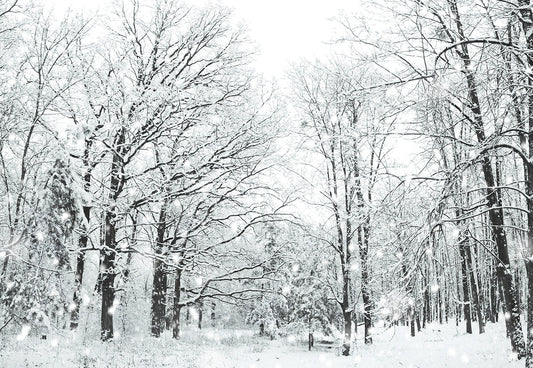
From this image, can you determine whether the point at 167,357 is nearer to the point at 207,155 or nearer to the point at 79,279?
the point at 79,279

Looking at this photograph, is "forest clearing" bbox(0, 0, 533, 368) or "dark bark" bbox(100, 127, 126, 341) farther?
"dark bark" bbox(100, 127, 126, 341)

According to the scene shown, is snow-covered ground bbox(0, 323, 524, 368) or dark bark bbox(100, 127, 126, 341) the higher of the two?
dark bark bbox(100, 127, 126, 341)

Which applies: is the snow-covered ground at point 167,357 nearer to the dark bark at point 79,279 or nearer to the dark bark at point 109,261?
the dark bark at point 109,261

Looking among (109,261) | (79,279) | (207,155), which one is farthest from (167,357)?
(207,155)

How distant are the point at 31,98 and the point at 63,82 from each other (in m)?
1.18

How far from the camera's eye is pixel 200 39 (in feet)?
38.9

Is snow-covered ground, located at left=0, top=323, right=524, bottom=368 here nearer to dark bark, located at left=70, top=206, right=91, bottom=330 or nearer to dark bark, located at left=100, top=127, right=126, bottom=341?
dark bark, located at left=100, top=127, right=126, bottom=341

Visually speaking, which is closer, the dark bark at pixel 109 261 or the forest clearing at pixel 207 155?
the forest clearing at pixel 207 155

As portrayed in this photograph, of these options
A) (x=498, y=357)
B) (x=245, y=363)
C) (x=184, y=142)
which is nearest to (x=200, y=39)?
(x=184, y=142)

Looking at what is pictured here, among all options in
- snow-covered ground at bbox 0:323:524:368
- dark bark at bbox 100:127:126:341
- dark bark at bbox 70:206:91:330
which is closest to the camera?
snow-covered ground at bbox 0:323:524:368

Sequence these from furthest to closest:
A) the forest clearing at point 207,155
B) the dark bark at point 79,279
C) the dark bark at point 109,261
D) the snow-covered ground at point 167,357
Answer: the dark bark at point 109,261 → the dark bark at point 79,279 → the snow-covered ground at point 167,357 → the forest clearing at point 207,155

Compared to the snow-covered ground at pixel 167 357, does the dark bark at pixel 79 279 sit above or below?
above

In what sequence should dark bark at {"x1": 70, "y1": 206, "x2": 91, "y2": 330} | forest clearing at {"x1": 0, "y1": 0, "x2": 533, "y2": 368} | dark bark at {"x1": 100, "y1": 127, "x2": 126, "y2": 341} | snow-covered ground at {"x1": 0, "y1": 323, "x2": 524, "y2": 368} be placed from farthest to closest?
dark bark at {"x1": 100, "y1": 127, "x2": 126, "y2": 341}, dark bark at {"x1": 70, "y1": 206, "x2": 91, "y2": 330}, snow-covered ground at {"x1": 0, "y1": 323, "x2": 524, "y2": 368}, forest clearing at {"x1": 0, "y1": 0, "x2": 533, "y2": 368}

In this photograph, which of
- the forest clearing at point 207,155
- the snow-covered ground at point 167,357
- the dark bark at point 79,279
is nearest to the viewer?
the forest clearing at point 207,155
